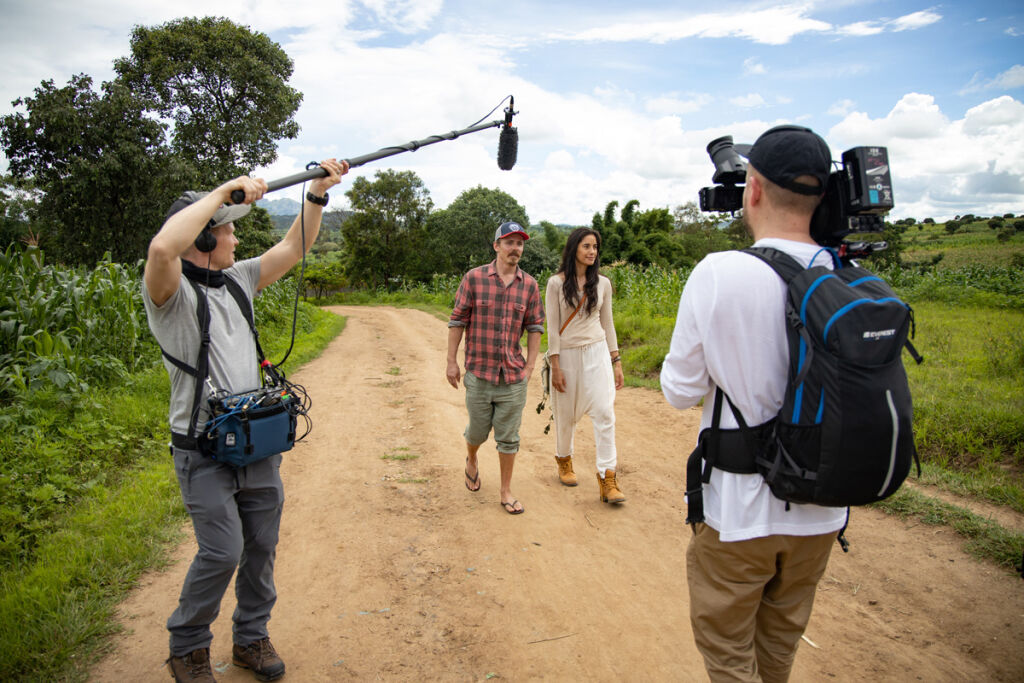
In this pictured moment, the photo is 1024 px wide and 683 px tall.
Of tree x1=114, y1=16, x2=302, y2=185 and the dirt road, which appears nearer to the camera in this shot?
the dirt road

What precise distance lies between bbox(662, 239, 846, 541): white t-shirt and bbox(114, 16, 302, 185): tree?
23220mm

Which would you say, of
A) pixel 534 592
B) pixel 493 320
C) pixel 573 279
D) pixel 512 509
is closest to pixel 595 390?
pixel 573 279

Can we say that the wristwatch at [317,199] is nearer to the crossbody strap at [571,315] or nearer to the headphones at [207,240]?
the headphones at [207,240]

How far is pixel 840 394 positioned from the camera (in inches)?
65.8

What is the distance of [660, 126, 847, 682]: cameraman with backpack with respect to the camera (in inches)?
74.2

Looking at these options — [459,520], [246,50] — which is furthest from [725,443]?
[246,50]

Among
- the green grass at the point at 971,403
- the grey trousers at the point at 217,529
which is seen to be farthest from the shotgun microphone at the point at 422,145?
the green grass at the point at 971,403

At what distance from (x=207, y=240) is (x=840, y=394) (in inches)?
103

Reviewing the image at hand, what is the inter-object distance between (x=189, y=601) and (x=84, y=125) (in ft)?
66.1

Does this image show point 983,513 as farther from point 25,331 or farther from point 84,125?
point 84,125

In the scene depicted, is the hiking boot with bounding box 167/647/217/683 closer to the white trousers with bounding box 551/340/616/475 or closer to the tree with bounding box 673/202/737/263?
the white trousers with bounding box 551/340/616/475

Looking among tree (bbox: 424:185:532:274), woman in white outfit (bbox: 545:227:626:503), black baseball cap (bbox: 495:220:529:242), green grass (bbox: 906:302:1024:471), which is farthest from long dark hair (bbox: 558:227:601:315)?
tree (bbox: 424:185:532:274)

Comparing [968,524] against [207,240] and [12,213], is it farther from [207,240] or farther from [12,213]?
[12,213]

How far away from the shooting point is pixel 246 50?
74.4ft
